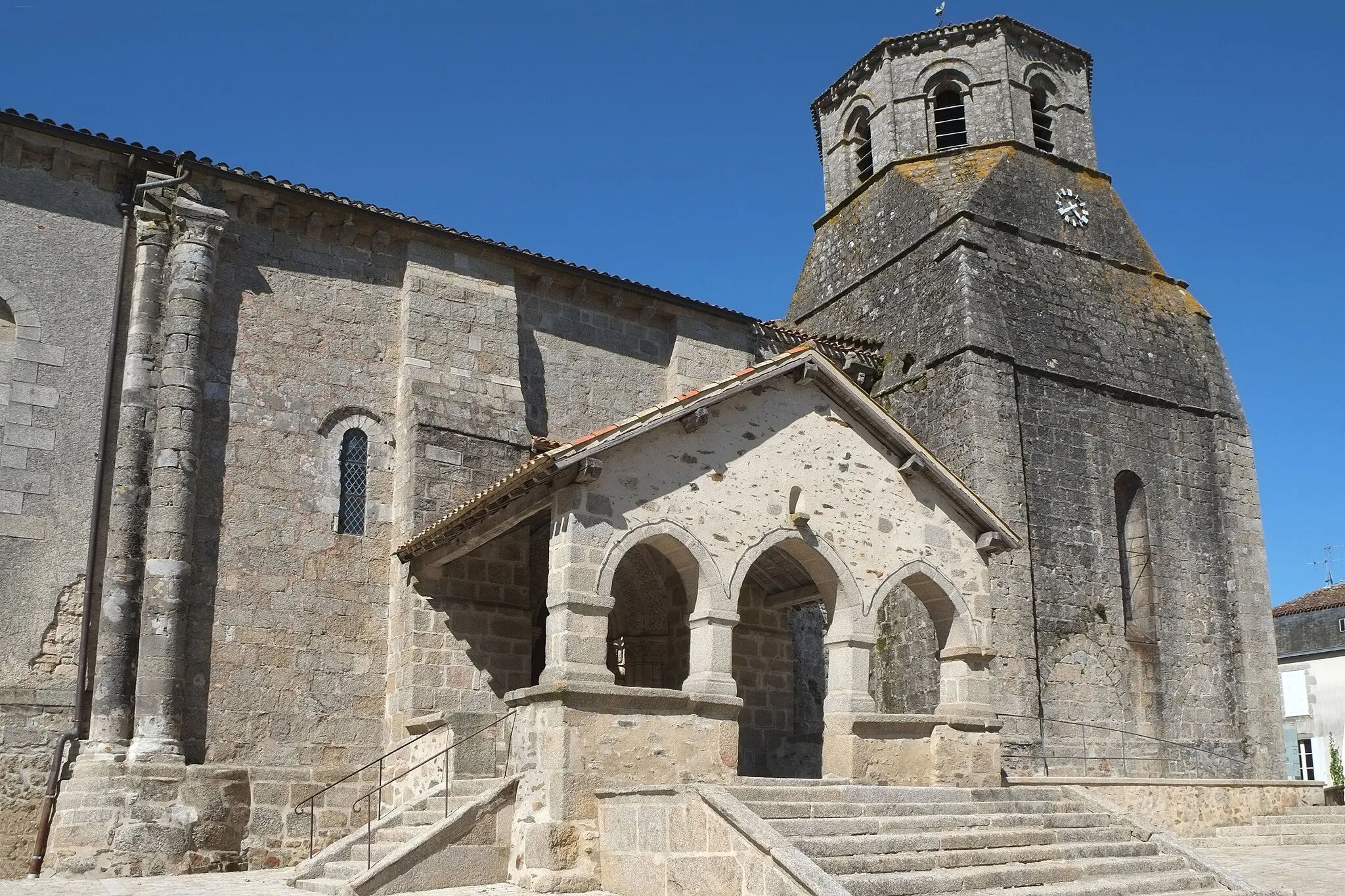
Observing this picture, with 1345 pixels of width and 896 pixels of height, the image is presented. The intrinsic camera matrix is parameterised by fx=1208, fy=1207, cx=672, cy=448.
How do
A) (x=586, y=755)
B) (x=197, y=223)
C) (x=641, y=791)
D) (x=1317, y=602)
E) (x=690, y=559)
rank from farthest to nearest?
(x=1317, y=602)
(x=197, y=223)
(x=690, y=559)
(x=586, y=755)
(x=641, y=791)

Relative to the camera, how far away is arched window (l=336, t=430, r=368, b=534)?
13.4 metres

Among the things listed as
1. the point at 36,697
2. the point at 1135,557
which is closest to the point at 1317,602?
the point at 1135,557

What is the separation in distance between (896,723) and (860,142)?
14861 millimetres

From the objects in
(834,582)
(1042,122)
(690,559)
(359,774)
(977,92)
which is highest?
(977,92)

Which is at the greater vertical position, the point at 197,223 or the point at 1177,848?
the point at 197,223

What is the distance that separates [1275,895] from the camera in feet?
32.4

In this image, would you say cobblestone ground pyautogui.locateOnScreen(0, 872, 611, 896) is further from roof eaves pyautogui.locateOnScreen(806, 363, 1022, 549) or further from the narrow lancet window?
the narrow lancet window

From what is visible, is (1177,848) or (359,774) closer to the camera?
(1177,848)

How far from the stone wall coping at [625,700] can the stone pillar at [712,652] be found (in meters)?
0.10

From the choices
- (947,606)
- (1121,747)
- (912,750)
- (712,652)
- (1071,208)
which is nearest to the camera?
(712,652)

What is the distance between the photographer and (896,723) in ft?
36.7

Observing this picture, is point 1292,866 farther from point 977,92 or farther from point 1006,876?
point 977,92

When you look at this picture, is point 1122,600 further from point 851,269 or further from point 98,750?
point 98,750

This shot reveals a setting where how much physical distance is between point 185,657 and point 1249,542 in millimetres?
16310
